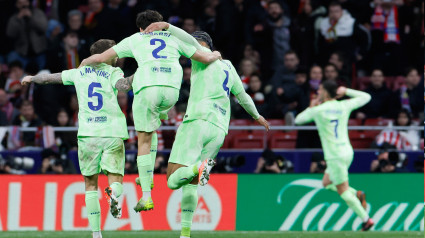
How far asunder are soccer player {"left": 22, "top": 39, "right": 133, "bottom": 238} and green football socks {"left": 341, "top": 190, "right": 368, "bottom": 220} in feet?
16.9

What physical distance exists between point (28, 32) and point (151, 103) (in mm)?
9172

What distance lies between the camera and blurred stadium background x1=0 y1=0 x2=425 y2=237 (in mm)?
17328

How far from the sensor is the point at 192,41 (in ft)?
39.5

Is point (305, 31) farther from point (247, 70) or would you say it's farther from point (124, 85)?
point (124, 85)

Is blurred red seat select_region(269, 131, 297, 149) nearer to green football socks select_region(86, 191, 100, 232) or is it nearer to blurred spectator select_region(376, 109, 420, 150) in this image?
blurred spectator select_region(376, 109, 420, 150)

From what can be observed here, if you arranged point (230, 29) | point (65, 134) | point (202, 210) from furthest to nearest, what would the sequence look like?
point (230, 29), point (65, 134), point (202, 210)

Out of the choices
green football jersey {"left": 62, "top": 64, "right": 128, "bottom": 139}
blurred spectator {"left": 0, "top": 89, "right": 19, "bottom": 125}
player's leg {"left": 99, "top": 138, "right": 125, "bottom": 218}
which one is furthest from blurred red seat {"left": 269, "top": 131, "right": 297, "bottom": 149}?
green football jersey {"left": 62, "top": 64, "right": 128, "bottom": 139}

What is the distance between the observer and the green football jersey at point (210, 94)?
11.9m

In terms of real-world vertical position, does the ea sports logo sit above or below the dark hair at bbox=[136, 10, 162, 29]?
below

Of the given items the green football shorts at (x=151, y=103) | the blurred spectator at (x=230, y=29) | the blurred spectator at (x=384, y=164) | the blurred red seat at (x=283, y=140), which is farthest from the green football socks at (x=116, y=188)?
the blurred spectator at (x=230, y=29)

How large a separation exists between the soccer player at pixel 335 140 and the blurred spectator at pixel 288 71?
2.78 meters

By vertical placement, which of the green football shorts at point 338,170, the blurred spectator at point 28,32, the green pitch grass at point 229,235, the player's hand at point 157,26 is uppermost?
the blurred spectator at point 28,32

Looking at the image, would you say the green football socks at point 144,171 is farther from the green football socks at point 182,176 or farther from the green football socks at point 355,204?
the green football socks at point 355,204

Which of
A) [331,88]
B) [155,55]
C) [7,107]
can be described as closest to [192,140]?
[155,55]
